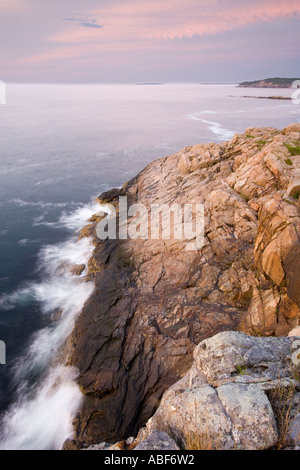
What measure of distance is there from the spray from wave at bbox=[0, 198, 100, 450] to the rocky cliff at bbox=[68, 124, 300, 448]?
1.04 m

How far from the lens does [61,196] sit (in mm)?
42719

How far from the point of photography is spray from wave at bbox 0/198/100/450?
14172 millimetres

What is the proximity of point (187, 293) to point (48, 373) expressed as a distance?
9566 mm

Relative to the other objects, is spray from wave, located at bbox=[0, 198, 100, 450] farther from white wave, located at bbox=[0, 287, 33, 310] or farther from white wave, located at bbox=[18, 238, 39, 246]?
white wave, located at bbox=[18, 238, 39, 246]

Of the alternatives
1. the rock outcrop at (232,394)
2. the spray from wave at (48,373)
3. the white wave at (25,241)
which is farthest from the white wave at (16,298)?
the rock outcrop at (232,394)

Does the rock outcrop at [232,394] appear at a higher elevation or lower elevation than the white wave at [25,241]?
higher

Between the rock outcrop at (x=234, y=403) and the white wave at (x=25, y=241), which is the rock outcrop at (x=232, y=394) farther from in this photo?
the white wave at (x=25, y=241)

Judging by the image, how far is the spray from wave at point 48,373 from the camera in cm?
1417

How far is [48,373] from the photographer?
16703 millimetres

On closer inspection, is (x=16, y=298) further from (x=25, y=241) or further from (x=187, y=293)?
(x=187, y=293)

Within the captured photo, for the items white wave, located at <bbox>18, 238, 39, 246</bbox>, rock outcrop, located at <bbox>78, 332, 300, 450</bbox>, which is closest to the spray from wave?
white wave, located at <bbox>18, 238, 39, 246</bbox>

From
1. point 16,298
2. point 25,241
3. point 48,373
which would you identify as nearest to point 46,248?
point 25,241

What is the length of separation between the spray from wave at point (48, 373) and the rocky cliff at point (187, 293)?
104 centimetres
